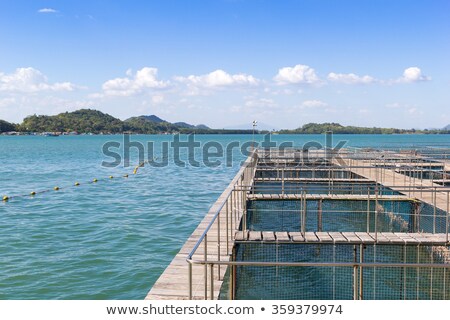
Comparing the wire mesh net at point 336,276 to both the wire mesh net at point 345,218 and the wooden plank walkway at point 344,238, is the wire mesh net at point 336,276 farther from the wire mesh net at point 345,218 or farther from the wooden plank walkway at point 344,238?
the wire mesh net at point 345,218

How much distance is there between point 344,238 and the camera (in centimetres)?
1105

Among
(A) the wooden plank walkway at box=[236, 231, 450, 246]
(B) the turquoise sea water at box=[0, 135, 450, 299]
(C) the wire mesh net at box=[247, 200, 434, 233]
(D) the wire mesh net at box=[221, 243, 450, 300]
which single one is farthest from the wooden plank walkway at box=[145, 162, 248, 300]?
(C) the wire mesh net at box=[247, 200, 434, 233]

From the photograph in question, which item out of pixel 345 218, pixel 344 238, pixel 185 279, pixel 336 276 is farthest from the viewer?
pixel 345 218

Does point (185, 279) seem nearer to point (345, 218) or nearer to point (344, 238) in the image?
point (344, 238)

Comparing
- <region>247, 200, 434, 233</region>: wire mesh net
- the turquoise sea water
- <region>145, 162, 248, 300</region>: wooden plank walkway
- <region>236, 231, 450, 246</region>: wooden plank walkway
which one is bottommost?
the turquoise sea water

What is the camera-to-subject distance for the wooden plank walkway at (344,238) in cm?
1086

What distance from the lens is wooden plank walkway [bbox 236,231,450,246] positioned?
10859 mm

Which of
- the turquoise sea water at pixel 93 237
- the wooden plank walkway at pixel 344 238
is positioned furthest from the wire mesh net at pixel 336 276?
the turquoise sea water at pixel 93 237

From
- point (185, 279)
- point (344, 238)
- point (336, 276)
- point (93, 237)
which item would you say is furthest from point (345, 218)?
point (185, 279)

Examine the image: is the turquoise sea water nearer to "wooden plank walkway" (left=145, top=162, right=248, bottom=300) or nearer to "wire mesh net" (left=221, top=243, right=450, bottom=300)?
"wooden plank walkway" (left=145, top=162, right=248, bottom=300)

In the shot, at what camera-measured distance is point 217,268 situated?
9.15 m

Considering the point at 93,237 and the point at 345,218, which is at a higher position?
the point at 345,218
